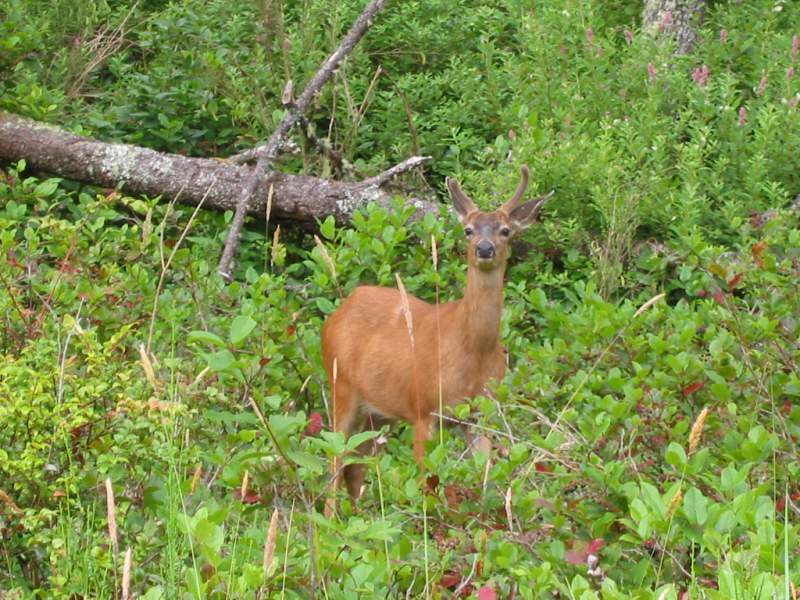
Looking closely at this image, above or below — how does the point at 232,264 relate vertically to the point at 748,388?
below

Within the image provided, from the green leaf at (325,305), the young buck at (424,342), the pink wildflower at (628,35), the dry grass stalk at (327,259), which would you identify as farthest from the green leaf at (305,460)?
the pink wildflower at (628,35)

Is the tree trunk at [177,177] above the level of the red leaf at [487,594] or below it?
below

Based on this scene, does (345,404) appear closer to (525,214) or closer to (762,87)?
(525,214)

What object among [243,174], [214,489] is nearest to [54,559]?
[214,489]

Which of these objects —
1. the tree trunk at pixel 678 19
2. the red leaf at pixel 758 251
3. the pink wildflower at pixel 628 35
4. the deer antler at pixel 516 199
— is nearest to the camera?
the red leaf at pixel 758 251

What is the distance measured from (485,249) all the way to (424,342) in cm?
64

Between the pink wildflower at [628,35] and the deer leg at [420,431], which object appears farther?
the pink wildflower at [628,35]

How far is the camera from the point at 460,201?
8.18 metres

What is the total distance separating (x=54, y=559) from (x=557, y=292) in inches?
207

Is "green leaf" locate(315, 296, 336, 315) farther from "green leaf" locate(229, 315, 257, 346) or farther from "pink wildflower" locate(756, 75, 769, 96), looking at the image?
"green leaf" locate(229, 315, 257, 346)

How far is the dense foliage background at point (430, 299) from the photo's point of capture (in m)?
4.49

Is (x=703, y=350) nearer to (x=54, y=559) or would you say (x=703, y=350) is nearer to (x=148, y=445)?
(x=148, y=445)

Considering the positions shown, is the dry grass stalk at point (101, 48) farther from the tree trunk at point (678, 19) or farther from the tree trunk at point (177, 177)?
the tree trunk at point (678, 19)

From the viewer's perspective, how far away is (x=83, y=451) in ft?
16.8
